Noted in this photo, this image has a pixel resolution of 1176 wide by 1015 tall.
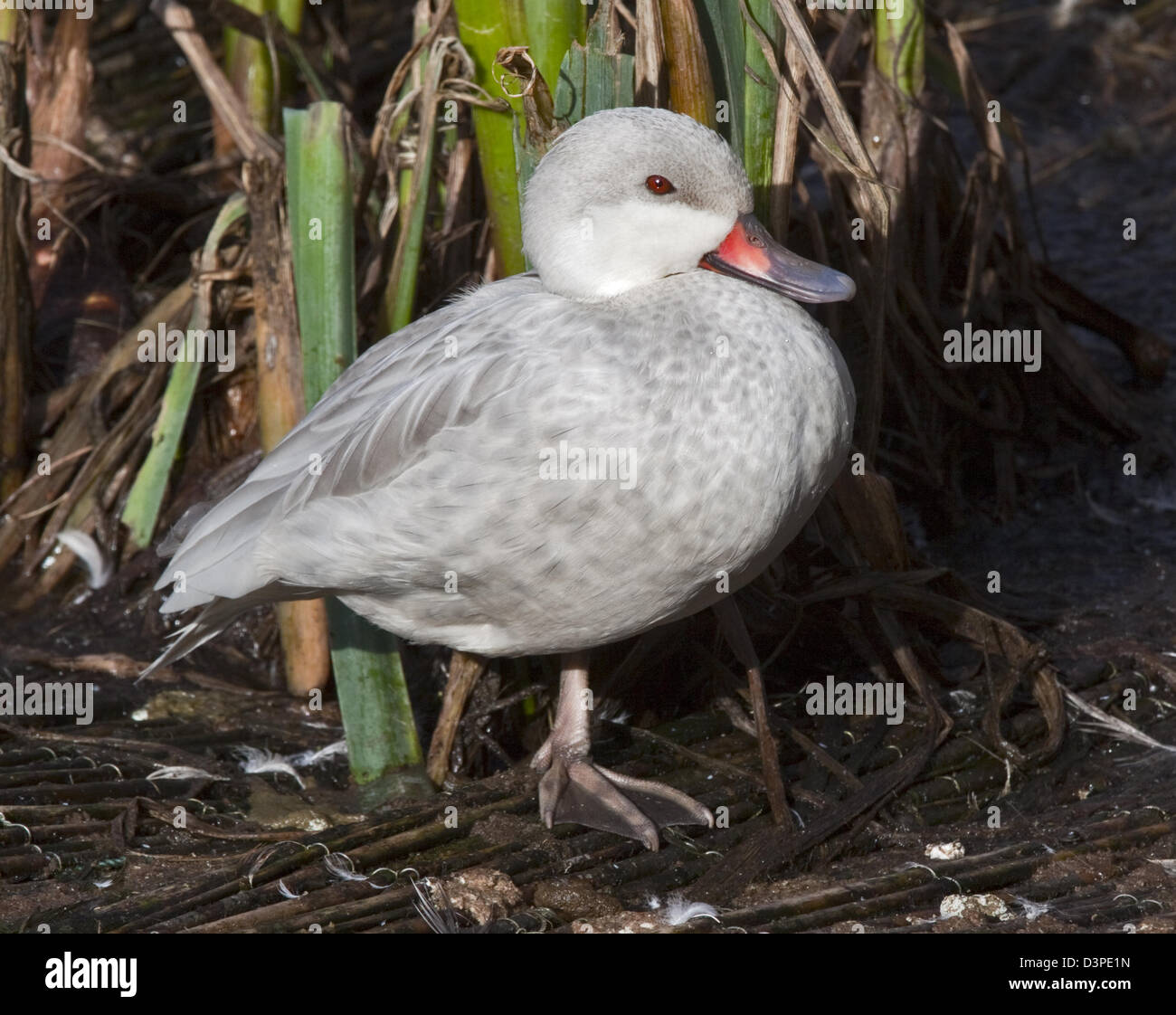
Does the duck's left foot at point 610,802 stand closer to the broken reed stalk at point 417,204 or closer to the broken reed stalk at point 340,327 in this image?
the broken reed stalk at point 340,327

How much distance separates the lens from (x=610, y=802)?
3082 millimetres

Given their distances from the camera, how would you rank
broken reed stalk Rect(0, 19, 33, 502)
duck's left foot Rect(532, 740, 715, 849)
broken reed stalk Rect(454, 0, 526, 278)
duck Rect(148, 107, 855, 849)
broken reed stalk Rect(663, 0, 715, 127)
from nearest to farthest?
duck Rect(148, 107, 855, 849) → duck's left foot Rect(532, 740, 715, 849) → broken reed stalk Rect(663, 0, 715, 127) → broken reed stalk Rect(454, 0, 526, 278) → broken reed stalk Rect(0, 19, 33, 502)

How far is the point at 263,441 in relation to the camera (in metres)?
3.79

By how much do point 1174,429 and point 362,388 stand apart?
2791 mm

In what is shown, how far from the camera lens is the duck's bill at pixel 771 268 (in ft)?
9.02

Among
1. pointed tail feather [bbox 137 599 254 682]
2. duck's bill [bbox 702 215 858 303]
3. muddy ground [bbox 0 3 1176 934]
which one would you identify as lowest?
muddy ground [bbox 0 3 1176 934]

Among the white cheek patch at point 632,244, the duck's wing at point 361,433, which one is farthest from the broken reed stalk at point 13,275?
the white cheek patch at point 632,244

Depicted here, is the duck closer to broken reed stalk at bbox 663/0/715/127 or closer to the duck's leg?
the duck's leg

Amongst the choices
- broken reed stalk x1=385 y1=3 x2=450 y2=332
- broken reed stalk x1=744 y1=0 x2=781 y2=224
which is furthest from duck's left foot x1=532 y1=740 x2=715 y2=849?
broken reed stalk x1=744 y1=0 x2=781 y2=224

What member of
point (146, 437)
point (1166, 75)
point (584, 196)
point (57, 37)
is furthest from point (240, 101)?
point (1166, 75)

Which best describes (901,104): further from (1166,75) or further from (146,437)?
(1166,75)

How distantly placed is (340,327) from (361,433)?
21.5 inches

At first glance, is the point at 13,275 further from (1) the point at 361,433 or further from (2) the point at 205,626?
(1) the point at 361,433

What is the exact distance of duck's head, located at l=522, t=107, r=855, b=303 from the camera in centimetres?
268
